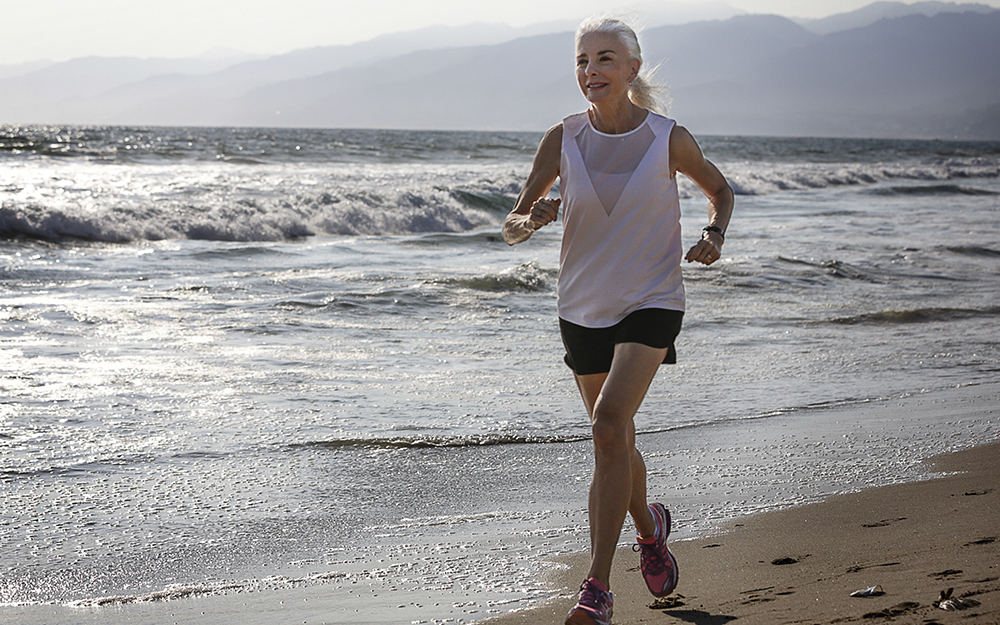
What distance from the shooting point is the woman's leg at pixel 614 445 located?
2.79m

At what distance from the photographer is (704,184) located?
3129 mm

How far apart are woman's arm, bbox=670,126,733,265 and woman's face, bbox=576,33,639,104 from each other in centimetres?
24

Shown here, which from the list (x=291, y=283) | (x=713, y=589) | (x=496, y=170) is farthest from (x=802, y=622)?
(x=496, y=170)

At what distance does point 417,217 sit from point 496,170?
13.5 meters

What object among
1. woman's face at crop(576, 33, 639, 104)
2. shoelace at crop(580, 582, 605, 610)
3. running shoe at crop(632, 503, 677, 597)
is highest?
woman's face at crop(576, 33, 639, 104)

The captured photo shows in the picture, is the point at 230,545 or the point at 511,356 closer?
the point at 230,545

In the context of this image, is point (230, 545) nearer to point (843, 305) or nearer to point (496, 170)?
point (843, 305)

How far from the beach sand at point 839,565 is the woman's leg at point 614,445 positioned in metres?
0.30

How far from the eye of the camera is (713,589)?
10.2ft

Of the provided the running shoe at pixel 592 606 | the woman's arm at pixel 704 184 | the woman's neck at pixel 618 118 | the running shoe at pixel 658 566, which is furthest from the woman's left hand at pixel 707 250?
the running shoe at pixel 592 606

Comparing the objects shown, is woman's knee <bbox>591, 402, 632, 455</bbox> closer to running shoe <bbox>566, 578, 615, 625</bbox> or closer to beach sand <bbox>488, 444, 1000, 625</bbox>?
running shoe <bbox>566, 578, 615, 625</bbox>

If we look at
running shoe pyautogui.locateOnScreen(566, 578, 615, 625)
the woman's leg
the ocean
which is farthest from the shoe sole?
the ocean

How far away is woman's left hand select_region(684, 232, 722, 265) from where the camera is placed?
9.66 feet

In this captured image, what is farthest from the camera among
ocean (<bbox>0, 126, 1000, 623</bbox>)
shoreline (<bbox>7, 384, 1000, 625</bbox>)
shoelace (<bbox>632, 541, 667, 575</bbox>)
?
ocean (<bbox>0, 126, 1000, 623</bbox>)
